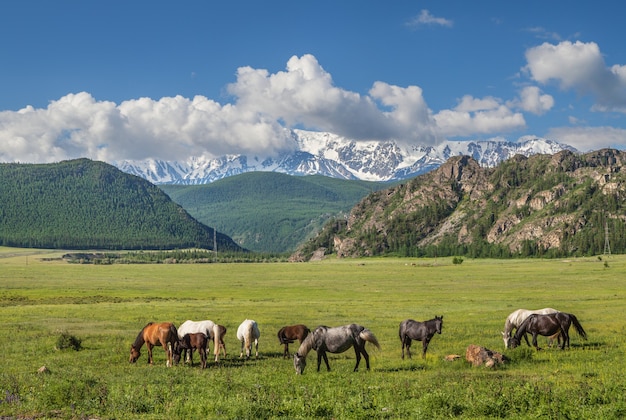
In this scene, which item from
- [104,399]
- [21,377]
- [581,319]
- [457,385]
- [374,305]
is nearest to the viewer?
[104,399]

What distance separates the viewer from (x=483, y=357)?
1140 inches

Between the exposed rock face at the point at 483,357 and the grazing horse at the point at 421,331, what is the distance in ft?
8.84

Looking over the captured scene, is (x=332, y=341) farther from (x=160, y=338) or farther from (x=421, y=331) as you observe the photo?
(x=160, y=338)

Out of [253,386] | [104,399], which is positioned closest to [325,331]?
A: [253,386]

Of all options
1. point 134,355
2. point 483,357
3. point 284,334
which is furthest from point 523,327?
point 134,355

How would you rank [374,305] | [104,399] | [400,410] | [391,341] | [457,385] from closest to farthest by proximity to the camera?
[400,410] < [104,399] < [457,385] < [391,341] < [374,305]

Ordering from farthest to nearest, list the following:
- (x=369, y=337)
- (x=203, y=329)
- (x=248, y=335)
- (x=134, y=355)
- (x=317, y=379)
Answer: (x=248, y=335) < (x=203, y=329) < (x=134, y=355) < (x=369, y=337) < (x=317, y=379)

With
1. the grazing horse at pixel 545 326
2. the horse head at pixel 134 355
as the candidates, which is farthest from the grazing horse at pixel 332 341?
the grazing horse at pixel 545 326

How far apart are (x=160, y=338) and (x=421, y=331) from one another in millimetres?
14890

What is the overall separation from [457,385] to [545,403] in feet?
15.1

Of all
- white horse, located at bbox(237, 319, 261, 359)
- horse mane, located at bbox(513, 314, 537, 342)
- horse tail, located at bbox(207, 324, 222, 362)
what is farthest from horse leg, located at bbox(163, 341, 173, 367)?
horse mane, located at bbox(513, 314, 537, 342)

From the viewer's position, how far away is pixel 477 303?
7444 centimetres

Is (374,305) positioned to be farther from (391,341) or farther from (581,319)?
(391,341)

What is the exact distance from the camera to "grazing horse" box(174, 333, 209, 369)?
3102 cm
